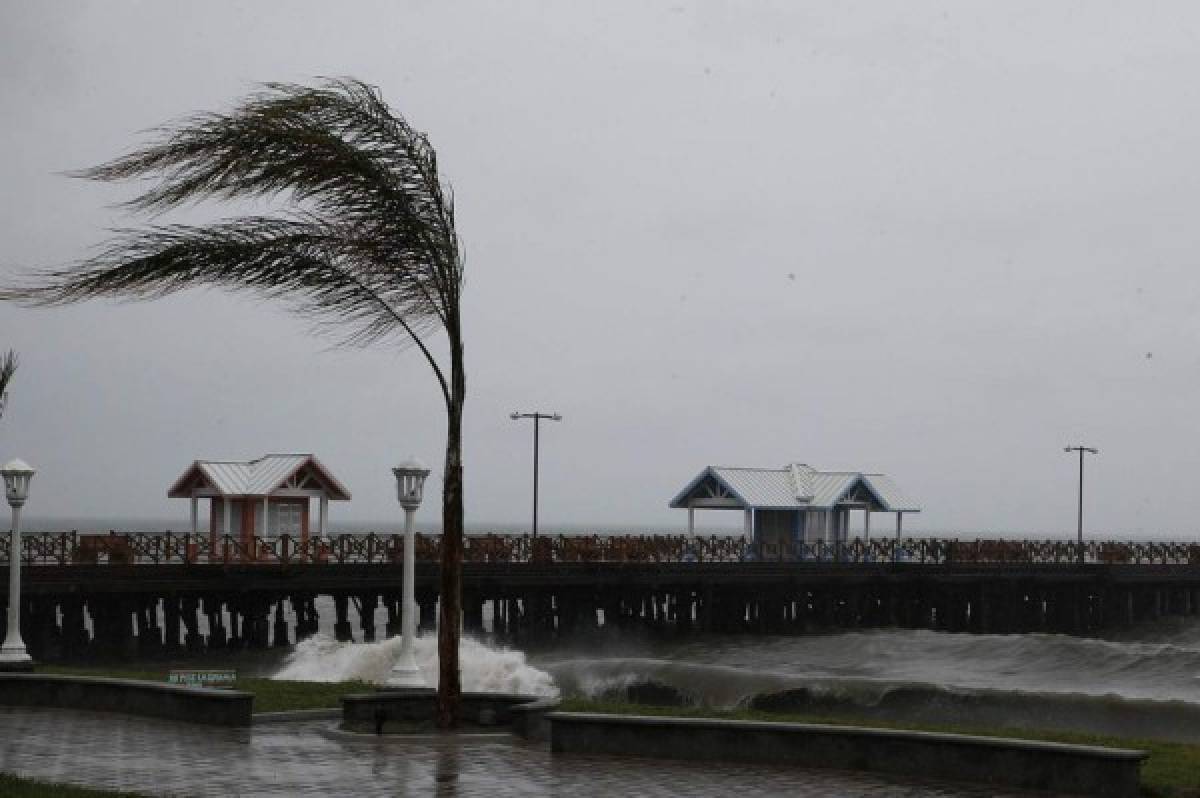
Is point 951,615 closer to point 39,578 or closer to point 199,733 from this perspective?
point 39,578

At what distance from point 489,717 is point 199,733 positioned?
2.94 m

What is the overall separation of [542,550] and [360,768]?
1642 inches

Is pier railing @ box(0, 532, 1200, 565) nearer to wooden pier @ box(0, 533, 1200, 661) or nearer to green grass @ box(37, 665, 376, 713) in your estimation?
wooden pier @ box(0, 533, 1200, 661)

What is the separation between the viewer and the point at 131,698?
17984 mm

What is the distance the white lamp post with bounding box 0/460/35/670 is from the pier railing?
19.7 meters

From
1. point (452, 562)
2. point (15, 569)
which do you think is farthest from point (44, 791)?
point (15, 569)

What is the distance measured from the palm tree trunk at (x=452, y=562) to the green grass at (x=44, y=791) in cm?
530

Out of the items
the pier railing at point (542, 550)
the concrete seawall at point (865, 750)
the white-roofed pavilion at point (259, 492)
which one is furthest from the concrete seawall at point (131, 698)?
the white-roofed pavilion at point (259, 492)

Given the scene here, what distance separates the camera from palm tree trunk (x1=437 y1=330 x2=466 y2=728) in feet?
56.6

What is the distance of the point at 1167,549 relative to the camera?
265 ft

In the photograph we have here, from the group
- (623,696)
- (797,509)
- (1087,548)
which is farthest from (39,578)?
(1087,548)

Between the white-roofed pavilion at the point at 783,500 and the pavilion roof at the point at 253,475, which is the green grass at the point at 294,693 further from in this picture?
the white-roofed pavilion at the point at 783,500

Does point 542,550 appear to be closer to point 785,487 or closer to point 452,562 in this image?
point 785,487

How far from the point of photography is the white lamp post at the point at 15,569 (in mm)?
23266
